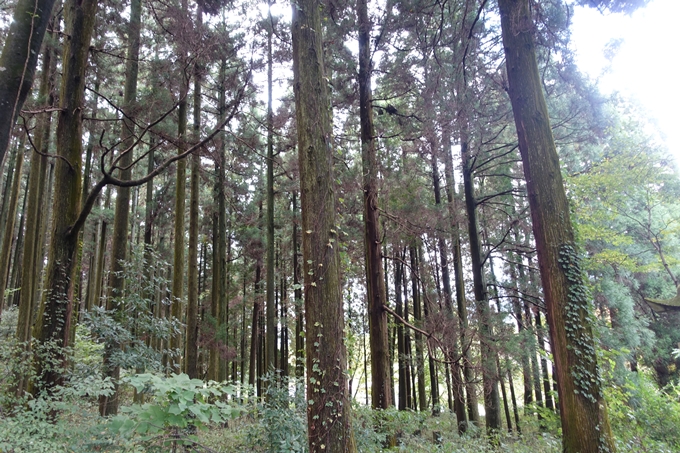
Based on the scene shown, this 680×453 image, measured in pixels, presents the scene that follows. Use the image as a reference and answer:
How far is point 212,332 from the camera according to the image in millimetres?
11406

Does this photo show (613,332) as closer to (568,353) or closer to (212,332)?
(568,353)

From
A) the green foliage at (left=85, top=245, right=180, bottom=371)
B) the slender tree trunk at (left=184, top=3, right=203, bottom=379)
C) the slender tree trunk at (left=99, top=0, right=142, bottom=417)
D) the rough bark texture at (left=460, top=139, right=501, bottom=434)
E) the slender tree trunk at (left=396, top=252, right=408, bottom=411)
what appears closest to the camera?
the green foliage at (left=85, top=245, right=180, bottom=371)

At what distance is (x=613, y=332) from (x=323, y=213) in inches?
541

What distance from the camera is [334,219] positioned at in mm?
4043

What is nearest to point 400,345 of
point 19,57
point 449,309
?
point 449,309

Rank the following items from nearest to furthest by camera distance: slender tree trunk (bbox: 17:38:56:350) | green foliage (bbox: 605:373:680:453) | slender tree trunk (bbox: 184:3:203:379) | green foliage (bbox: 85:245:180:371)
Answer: green foliage (bbox: 85:245:180:371) → green foliage (bbox: 605:373:680:453) → slender tree trunk (bbox: 184:3:203:379) → slender tree trunk (bbox: 17:38:56:350)

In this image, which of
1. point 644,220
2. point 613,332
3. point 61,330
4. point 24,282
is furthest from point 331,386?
point 644,220

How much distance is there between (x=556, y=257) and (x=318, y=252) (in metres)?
3.55

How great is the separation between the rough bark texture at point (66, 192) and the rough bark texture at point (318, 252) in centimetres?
348

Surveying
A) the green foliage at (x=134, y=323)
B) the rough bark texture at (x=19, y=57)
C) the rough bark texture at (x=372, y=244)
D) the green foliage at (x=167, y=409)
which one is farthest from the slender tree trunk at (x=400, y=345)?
the rough bark texture at (x=19, y=57)

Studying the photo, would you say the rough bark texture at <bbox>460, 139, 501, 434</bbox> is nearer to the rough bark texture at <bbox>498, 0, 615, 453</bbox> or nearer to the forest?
the forest

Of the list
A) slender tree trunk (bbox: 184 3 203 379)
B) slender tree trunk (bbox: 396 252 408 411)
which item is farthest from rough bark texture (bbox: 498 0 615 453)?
slender tree trunk (bbox: 396 252 408 411)

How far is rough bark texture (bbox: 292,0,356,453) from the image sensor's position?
352 centimetres

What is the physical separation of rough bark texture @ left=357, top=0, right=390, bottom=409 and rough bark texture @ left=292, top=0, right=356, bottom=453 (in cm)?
343
